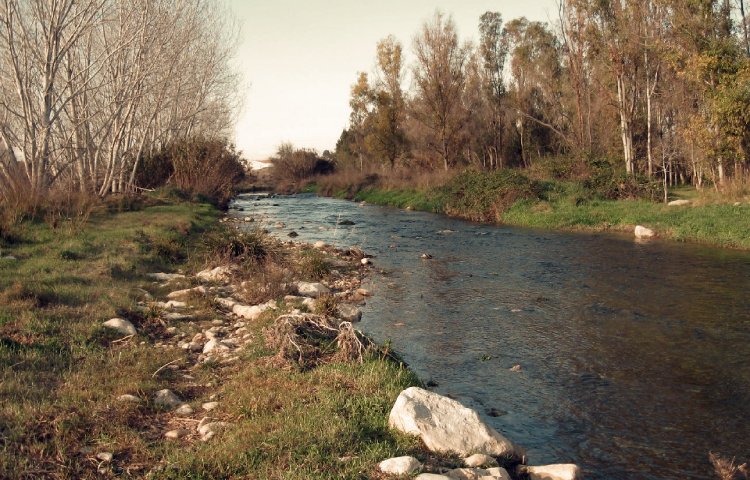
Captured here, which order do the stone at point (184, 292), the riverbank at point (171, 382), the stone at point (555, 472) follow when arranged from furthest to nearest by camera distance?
the stone at point (184, 292)
the stone at point (555, 472)
the riverbank at point (171, 382)

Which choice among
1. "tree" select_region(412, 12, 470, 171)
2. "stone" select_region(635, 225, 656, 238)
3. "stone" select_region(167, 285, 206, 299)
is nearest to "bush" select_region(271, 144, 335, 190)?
"tree" select_region(412, 12, 470, 171)

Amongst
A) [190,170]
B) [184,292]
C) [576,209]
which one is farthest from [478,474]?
[190,170]

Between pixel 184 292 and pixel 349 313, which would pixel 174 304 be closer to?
pixel 184 292

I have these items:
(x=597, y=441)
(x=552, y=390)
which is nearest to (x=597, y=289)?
(x=552, y=390)

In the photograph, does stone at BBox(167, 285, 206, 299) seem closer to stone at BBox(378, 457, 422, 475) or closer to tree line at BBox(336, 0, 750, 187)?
stone at BBox(378, 457, 422, 475)

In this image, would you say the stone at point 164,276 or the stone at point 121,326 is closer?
the stone at point 121,326

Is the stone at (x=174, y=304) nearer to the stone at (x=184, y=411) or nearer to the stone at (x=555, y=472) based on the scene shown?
the stone at (x=184, y=411)

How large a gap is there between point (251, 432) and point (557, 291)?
8727 millimetres

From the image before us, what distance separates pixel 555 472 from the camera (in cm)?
468

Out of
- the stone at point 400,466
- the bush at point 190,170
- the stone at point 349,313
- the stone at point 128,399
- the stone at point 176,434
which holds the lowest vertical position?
the stone at point 349,313

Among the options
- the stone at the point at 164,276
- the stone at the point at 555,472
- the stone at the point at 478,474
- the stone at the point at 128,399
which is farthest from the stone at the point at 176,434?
the stone at the point at 164,276

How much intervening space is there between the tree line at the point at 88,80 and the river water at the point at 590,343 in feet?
32.9

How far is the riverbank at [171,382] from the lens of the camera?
441cm

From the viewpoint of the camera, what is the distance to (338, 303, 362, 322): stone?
31.9ft
